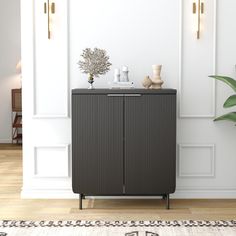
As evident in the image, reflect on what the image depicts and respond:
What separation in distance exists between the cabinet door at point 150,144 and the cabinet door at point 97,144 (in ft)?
0.25

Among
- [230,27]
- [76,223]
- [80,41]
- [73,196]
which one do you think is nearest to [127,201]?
[73,196]

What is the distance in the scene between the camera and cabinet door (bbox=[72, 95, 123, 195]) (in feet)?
13.9

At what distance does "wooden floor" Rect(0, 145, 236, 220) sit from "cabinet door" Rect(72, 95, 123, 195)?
0.19m

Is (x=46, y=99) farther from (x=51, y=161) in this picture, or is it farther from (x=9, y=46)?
(x=9, y=46)

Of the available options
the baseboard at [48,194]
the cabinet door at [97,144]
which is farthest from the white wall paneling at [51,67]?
the baseboard at [48,194]

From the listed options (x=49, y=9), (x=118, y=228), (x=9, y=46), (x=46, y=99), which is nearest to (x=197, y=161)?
(x=118, y=228)

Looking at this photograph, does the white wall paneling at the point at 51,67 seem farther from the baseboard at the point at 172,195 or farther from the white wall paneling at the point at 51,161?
the baseboard at the point at 172,195

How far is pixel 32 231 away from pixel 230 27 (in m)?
2.51

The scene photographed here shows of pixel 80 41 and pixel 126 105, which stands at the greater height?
pixel 80 41

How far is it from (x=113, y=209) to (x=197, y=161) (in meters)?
0.93

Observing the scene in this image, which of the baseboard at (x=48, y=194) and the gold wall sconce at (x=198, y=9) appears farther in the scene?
the baseboard at (x=48, y=194)

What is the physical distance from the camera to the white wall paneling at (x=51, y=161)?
4625 mm

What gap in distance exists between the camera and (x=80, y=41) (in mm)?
4574

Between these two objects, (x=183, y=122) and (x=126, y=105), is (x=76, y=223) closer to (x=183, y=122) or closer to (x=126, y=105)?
(x=126, y=105)
